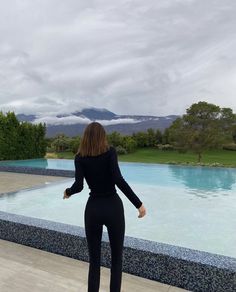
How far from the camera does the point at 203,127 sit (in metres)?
21.6

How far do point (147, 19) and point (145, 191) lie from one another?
28.3ft

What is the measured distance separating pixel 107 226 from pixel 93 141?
2.45ft

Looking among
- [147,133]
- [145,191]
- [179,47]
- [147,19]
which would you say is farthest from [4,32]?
[147,133]

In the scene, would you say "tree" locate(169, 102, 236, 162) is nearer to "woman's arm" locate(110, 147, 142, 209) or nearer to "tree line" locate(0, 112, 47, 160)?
"tree line" locate(0, 112, 47, 160)

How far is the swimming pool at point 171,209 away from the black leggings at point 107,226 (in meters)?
3.48

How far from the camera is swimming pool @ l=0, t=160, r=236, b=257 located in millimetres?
6176

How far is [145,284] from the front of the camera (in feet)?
10.8

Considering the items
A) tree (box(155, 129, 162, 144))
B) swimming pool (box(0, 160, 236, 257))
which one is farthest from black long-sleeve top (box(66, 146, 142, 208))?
tree (box(155, 129, 162, 144))

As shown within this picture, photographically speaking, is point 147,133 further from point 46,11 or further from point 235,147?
point 46,11

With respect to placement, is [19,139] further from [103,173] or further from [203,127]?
[103,173]

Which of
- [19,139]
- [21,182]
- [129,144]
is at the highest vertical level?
[19,139]

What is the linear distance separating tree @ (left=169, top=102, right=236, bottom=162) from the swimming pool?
7.43 meters

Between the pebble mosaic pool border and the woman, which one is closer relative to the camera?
the woman

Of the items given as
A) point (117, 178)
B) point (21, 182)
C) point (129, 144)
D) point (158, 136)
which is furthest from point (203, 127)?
point (117, 178)
